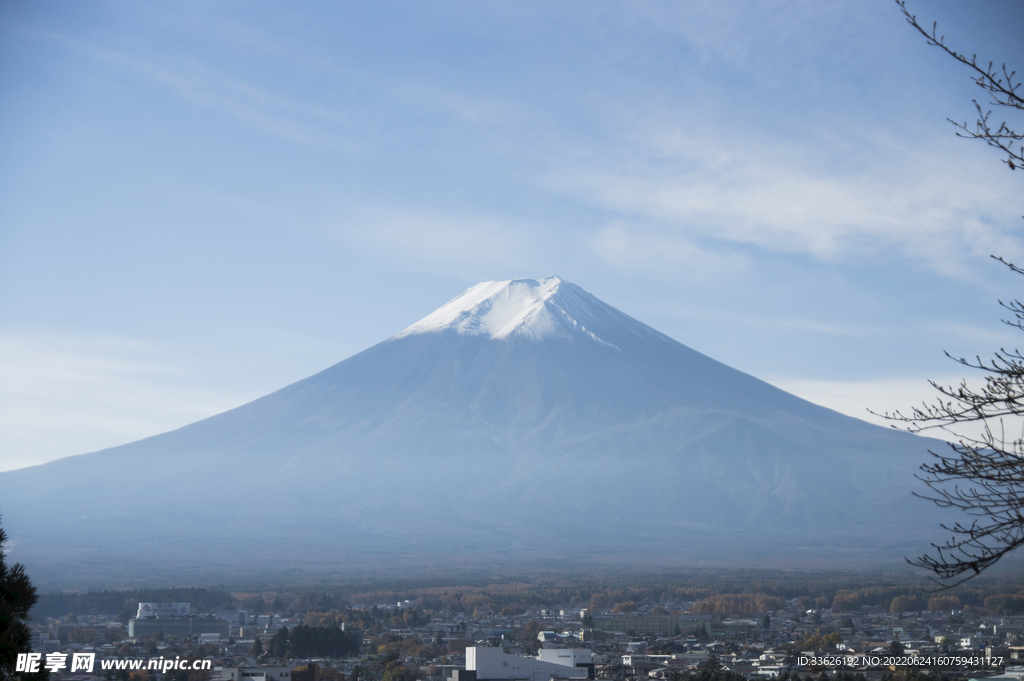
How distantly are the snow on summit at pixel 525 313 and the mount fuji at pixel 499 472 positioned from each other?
592mm

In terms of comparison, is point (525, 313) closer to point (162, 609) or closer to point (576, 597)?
point (576, 597)

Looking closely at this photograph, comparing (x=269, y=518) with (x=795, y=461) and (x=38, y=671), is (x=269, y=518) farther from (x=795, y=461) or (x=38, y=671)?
(x=38, y=671)

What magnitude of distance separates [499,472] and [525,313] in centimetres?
4099

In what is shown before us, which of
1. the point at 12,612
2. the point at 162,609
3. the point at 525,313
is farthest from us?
the point at 525,313

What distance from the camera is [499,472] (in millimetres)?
136000

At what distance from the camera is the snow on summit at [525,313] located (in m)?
165

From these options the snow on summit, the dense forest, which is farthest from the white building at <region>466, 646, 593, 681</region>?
the snow on summit

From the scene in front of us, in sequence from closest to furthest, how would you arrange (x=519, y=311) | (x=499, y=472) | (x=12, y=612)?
(x=12, y=612)
(x=499, y=472)
(x=519, y=311)

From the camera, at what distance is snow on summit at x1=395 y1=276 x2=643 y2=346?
165375 millimetres

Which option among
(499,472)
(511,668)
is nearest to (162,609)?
(511,668)

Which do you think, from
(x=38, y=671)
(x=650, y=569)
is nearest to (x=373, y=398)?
(x=650, y=569)

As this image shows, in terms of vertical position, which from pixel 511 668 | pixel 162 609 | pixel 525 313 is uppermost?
pixel 525 313

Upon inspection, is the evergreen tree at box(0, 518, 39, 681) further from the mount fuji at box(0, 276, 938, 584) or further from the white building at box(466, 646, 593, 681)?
the mount fuji at box(0, 276, 938, 584)

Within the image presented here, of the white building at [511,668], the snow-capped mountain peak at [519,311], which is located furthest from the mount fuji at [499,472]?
the white building at [511,668]
